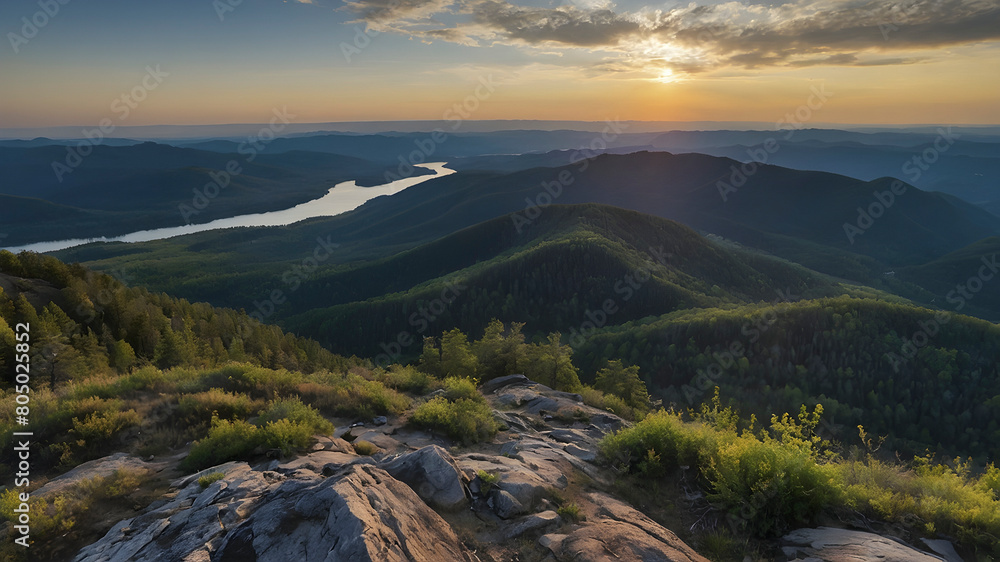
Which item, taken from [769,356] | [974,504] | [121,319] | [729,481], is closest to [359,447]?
[729,481]

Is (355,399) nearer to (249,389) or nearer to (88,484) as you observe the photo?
(249,389)

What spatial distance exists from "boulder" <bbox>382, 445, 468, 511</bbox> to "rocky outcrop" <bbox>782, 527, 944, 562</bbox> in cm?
840

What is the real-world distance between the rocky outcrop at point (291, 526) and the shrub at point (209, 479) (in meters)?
0.22

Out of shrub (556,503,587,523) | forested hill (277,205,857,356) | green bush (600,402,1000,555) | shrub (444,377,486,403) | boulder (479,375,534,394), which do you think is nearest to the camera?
green bush (600,402,1000,555)

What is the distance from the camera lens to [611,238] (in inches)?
5084

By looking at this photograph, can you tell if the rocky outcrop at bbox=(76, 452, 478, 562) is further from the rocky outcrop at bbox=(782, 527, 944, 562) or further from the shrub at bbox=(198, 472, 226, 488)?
the rocky outcrop at bbox=(782, 527, 944, 562)

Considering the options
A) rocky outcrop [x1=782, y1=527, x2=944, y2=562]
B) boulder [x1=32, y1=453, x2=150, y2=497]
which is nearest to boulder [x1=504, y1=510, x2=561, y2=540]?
rocky outcrop [x1=782, y1=527, x2=944, y2=562]

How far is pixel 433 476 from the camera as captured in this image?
1156 cm

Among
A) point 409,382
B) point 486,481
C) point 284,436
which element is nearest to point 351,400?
point 409,382

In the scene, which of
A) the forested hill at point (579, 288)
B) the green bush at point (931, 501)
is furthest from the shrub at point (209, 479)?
the forested hill at point (579, 288)

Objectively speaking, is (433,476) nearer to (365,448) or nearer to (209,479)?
(365,448)

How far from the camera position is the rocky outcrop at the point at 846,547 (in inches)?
372

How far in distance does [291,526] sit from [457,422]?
9.39m

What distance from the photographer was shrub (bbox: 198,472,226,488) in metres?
→ 10.6
